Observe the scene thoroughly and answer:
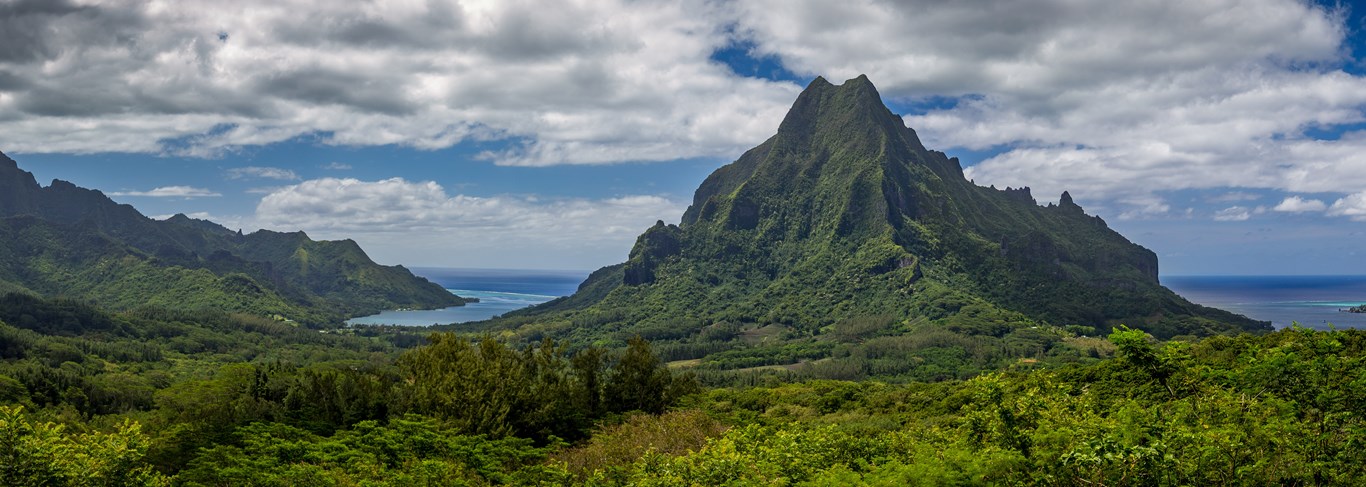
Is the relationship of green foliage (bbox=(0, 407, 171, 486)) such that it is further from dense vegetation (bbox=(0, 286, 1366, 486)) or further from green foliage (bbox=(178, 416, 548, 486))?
green foliage (bbox=(178, 416, 548, 486))

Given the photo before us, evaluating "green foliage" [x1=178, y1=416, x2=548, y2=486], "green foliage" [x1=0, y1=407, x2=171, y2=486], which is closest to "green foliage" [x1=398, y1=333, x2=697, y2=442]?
"green foliage" [x1=178, y1=416, x2=548, y2=486]

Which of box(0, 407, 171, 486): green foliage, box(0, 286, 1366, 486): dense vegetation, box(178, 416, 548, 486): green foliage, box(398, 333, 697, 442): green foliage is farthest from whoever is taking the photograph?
box(398, 333, 697, 442): green foliage

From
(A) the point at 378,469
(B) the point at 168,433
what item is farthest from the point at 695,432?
(B) the point at 168,433

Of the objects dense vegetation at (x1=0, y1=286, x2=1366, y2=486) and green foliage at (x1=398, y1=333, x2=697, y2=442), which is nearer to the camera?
dense vegetation at (x1=0, y1=286, x2=1366, y2=486)

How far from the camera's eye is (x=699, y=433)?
37688 millimetres

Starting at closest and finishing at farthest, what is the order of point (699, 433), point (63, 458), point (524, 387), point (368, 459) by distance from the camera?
point (63, 458), point (368, 459), point (699, 433), point (524, 387)

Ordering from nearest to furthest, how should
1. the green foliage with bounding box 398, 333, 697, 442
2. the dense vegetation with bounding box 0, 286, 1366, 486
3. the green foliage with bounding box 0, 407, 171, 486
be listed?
the dense vegetation with bounding box 0, 286, 1366, 486 → the green foliage with bounding box 0, 407, 171, 486 → the green foliage with bounding box 398, 333, 697, 442

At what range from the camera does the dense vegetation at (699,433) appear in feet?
53.8

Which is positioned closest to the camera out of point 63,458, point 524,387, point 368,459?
point 63,458

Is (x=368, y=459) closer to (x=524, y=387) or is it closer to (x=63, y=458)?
(x=63, y=458)

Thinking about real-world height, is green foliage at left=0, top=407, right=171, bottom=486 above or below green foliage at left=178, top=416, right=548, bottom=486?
above

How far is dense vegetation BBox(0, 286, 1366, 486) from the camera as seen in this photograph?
53.8 ft

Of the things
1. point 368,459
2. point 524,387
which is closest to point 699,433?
point 368,459

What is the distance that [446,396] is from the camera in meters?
46.2
